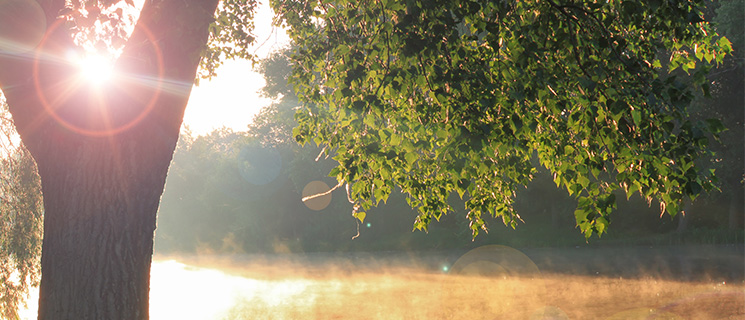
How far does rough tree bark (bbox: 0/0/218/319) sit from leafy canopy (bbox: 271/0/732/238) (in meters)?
1.63

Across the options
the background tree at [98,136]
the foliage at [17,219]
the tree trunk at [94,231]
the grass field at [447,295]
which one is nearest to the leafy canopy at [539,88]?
the background tree at [98,136]

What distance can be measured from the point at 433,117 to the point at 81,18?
376 centimetres

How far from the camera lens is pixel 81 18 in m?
5.88

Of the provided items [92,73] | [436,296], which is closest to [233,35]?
[92,73]

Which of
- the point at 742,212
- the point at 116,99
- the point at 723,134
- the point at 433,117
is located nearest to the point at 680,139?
the point at 433,117

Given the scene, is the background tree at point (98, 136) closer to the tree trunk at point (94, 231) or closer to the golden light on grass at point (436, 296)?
the tree trunk at point (94, 231)

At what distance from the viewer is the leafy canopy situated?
4797 mm

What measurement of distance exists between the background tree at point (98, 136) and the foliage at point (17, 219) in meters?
7.95

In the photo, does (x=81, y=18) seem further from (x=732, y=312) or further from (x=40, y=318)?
(x=732, y=312)

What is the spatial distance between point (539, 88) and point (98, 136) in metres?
3.92

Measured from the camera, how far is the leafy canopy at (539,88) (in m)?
4.80

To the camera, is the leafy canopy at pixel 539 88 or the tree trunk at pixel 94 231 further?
the tree trunk at pixel 94 231

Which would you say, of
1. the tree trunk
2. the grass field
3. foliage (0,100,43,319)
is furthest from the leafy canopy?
the grass field

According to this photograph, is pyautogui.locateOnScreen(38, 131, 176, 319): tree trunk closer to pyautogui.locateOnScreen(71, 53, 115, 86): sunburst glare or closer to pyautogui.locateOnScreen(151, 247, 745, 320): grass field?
pyautogui.locateOnScreen(71, 53, 115, 86): sunburst glare
